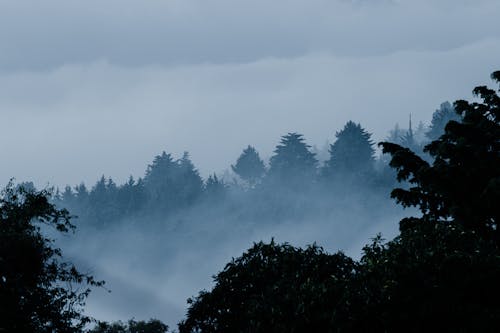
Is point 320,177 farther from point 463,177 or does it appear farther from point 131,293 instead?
point 463,177

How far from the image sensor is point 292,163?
354 feet

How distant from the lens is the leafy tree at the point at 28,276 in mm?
20328

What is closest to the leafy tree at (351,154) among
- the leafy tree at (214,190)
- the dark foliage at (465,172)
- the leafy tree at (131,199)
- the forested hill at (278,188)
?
the forested hill at (278,188)

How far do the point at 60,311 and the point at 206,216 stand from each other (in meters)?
84.1

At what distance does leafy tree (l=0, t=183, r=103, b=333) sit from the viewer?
2033 cm

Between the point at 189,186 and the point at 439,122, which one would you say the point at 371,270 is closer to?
the point at 189,186

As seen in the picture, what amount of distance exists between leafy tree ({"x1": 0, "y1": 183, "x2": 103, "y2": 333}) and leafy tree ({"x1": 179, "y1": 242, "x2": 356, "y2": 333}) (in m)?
4.95

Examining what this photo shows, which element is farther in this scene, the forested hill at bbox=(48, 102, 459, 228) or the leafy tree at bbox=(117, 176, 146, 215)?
the leafy tree at bbox=(117, 176, 146, 215)

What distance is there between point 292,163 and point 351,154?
1092 centimetres

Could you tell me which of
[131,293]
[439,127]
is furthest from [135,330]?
[439,127]

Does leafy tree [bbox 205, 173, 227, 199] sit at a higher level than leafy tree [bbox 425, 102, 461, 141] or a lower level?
lower

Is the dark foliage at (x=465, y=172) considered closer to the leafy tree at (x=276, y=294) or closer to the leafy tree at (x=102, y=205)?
the leafy tree at (x=276, y=294)

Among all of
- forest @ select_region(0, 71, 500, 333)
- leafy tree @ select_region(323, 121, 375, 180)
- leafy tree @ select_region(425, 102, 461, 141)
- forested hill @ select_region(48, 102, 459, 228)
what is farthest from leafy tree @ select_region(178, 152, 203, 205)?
forest @ select_region(0, 71, 500, 333)

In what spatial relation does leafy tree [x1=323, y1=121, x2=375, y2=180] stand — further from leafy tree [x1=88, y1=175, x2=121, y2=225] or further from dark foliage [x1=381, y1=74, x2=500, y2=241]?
dark foliage [x1=381, y1=74, x2=500, y2=241]
